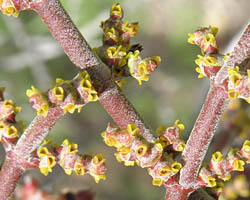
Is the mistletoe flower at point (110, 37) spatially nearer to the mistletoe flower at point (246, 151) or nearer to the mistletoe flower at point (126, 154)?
the mistletoe flower at point (126, 154)

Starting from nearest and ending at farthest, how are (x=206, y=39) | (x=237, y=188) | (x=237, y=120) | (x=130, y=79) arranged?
(x=206, y=39) → (x=237, y=188) → (x=237, y=120) → (x=130, y=79)

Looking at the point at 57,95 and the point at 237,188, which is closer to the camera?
the point at 57,95

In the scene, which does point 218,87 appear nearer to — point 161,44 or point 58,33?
point 58,33

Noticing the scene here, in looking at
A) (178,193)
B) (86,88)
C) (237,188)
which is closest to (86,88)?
(86,88)

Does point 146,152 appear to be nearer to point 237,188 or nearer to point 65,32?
point 65,32

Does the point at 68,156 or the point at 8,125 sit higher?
the point at 8,125

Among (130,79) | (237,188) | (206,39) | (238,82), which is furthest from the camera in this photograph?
(130,79)

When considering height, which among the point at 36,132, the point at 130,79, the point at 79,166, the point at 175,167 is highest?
the point at 130,79
